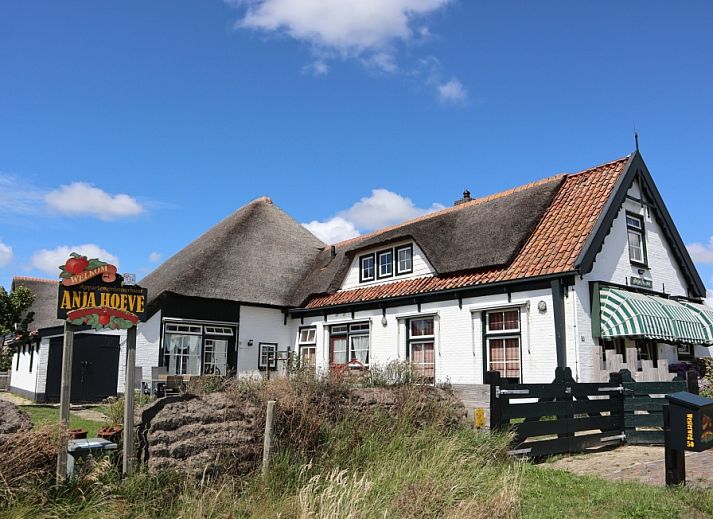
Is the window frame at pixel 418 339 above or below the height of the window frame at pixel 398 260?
below

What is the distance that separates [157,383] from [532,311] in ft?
34.2

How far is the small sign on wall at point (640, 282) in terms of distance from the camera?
14.8 meters

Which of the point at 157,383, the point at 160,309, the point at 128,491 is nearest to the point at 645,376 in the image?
the point at 128,491

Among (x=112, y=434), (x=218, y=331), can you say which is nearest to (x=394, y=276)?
Answer: (x=218, y=331)

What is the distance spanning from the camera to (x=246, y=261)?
21.6 meters

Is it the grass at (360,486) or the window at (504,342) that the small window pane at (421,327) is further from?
the grass at (360,486)

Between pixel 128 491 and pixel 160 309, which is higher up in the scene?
pixel 160 309

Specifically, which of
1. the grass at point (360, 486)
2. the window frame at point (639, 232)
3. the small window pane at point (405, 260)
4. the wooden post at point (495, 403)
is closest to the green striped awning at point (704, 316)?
the window frame at point (639, 232)

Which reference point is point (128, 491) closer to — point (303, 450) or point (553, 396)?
point (303, 450)

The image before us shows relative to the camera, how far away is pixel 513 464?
766cm

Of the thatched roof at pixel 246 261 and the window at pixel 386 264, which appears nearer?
the window at pixel 386 264

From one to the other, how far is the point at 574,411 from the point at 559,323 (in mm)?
4143

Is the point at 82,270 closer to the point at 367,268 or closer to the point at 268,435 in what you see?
the point at 268,435

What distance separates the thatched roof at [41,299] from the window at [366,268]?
50.1 ft
